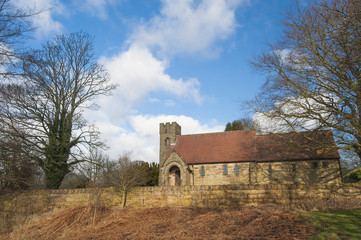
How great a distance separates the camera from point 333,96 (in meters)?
10.3

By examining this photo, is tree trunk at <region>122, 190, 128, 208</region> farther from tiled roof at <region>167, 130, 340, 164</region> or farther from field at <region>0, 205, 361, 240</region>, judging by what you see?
tiled roof at <region>167, 130, 340, 164</region>

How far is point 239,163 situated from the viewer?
2550 centimetres

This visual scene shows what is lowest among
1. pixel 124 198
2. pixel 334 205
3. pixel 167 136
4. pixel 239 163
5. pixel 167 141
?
pixel 124 198

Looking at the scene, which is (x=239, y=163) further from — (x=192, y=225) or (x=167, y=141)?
(x=192, y=225)

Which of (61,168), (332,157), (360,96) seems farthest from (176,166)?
(360,96)

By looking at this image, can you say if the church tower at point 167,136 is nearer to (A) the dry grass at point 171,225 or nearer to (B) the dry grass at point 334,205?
(A) the dry grass at point 171,225

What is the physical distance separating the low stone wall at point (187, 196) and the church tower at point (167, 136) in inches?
861

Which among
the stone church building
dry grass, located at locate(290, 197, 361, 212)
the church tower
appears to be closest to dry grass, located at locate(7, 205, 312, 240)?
dry grass, located at locate(290, 197, 361, 212)

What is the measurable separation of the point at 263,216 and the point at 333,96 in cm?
733

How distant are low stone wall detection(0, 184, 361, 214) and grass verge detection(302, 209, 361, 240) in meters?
2.77

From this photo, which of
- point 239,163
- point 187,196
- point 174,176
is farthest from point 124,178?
point 239,163

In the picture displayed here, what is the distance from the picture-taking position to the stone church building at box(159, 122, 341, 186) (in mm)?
22531

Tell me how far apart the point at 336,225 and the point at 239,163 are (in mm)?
20710

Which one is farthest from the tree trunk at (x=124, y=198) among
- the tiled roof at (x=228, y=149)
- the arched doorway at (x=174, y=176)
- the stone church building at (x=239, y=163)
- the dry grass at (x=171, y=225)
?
the tiled roof at (x=228, y=149)
